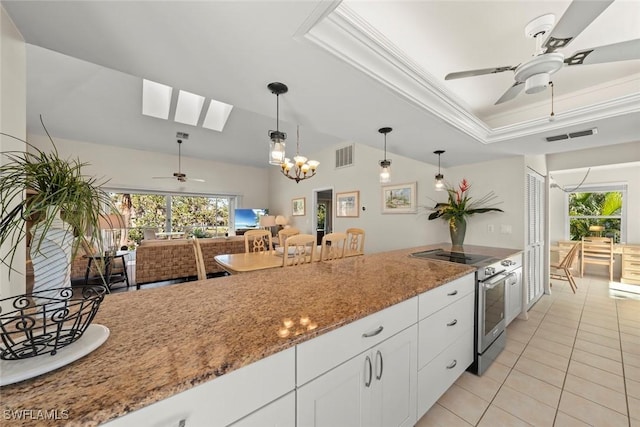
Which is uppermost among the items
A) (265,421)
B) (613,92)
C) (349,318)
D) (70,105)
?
(70,105)

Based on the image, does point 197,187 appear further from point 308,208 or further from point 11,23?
point 11,23

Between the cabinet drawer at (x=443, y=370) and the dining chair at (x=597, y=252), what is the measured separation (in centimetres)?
526

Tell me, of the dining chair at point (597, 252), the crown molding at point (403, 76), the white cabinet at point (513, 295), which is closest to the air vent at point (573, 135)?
the crown molding at point (403, 76)

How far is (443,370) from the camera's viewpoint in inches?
65.7

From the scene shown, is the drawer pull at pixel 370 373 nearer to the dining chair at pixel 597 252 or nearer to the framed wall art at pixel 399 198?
the framed wall art at pixel 399 198

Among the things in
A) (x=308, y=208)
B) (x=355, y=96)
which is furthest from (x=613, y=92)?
(x=308, y=208)

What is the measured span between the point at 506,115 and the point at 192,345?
12.3 feet

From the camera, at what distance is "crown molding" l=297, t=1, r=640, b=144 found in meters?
1.20

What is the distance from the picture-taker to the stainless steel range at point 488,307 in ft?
6.64

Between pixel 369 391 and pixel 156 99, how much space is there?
17.0ft

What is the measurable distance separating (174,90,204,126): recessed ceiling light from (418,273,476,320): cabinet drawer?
4.54m

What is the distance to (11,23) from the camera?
109cm

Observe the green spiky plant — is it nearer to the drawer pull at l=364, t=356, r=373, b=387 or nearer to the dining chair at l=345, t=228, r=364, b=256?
the drawer pull at l=364, t=356, r=373, b=387

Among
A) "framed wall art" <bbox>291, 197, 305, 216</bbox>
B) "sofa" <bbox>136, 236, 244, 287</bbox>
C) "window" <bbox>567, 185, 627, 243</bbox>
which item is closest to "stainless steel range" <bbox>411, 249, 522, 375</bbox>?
"sofa" <bbox>136, 236, 244, 287</bbox>
